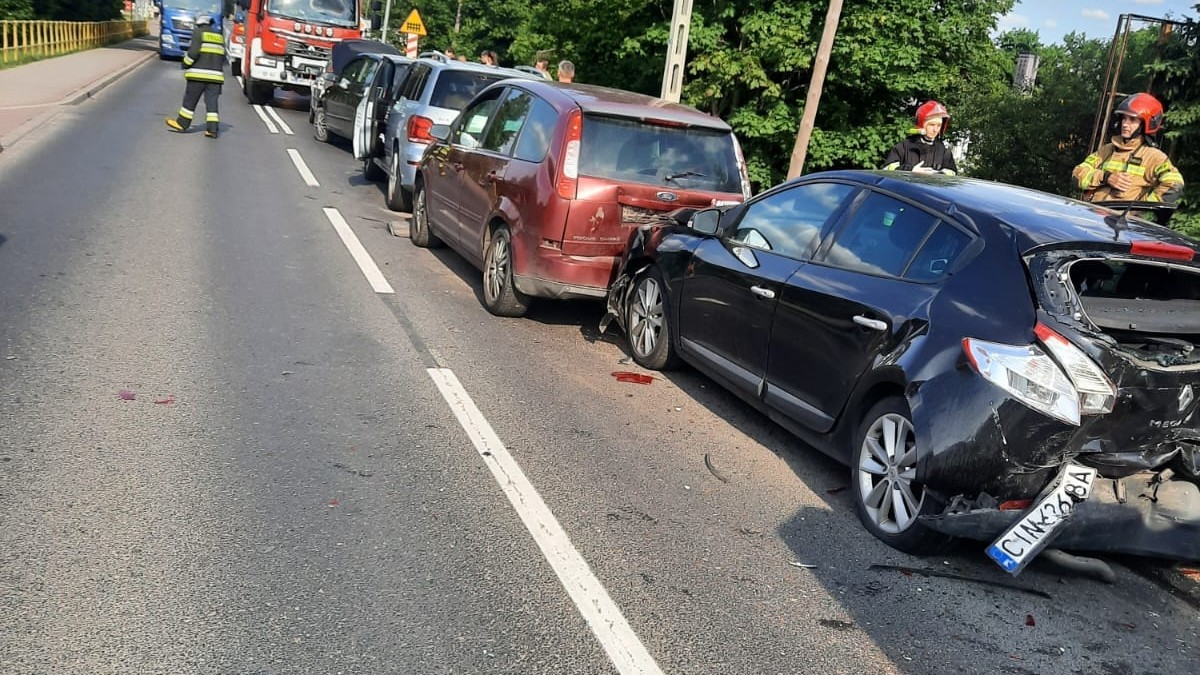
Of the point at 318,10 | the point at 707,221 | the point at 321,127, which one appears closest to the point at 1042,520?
the point at 707,221

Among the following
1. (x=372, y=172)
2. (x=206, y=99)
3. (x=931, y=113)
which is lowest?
(x=372, y=172)

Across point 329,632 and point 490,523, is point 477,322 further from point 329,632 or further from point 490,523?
point 329,632

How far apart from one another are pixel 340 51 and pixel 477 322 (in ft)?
60.7

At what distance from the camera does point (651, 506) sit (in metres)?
4.97

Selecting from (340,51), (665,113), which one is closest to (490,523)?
(665,113)

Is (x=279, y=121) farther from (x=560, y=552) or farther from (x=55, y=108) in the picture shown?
(x=560, y=552)

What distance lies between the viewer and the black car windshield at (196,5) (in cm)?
4372

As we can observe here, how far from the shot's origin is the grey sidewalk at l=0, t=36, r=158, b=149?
17.5 m

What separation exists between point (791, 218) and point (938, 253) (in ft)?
4.21

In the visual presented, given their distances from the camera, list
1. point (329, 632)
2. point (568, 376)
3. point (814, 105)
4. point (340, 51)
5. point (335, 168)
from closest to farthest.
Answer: point (329, 632) → point (568, 376) → point (814, 105) → point (335, 168) → point (340, 51)

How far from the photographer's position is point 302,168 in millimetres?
15867

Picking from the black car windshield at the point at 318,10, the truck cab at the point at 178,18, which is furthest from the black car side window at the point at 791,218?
the truck cab at the point at 178,18

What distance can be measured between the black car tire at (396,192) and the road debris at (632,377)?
6559 mm

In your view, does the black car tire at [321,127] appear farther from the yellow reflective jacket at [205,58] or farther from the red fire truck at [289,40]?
the red fire truck at [289,40]
